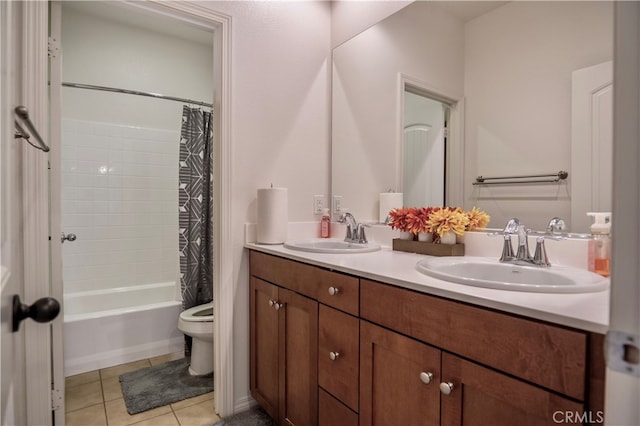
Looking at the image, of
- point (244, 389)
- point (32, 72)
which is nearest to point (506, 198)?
point (244, 389)

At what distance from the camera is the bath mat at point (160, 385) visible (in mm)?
1848

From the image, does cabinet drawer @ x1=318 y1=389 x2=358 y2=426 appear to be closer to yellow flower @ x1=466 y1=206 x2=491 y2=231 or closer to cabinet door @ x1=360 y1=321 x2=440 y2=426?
cabinet door @ x1=360 y1=321 x2=440 y2=426

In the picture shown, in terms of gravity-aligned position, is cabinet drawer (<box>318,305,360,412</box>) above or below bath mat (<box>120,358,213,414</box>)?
above

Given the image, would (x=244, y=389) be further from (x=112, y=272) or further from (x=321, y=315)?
(x=112, y=272)

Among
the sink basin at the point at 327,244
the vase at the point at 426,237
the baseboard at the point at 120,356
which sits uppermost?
the vase at the point at 426,237

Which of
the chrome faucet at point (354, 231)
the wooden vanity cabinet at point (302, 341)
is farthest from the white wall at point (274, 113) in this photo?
the chrome faucet at point (354, 231)

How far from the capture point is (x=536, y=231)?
1247 mm

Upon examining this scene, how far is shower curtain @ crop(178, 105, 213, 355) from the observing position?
2467 millimetres

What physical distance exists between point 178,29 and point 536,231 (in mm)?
2827

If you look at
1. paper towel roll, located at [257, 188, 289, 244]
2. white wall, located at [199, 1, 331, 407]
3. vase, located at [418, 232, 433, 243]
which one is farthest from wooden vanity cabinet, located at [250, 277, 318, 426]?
Result: vase, located at [418, 232, 433, 243]

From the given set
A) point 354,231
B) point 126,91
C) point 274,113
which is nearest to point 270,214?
point 354,231
